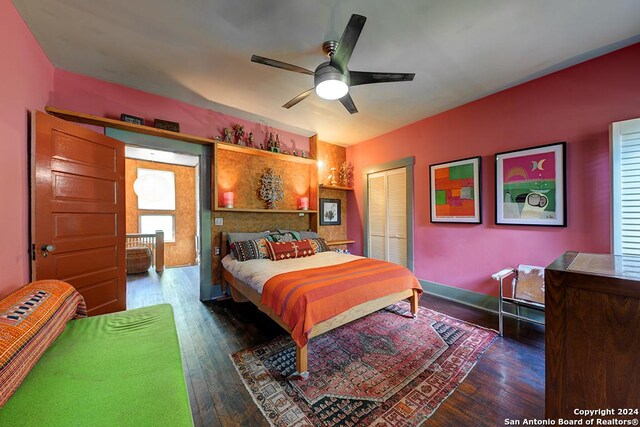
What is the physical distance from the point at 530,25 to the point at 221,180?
12.7ft

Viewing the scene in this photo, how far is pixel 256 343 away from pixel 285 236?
1.77 meters

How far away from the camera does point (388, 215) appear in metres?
4.32

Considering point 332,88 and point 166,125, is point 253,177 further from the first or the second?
point 332,88

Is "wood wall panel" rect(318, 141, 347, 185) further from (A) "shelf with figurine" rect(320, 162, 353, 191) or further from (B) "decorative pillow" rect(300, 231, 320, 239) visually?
(B) "decorative pillow" rect(300, 231, 320, 239)

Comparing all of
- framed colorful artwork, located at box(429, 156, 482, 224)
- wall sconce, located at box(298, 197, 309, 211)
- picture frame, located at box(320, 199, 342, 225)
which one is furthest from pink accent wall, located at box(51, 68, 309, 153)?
framed colorful artwork, located at box(429, 156, 482, 224)

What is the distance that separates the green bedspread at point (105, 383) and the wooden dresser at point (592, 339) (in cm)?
128

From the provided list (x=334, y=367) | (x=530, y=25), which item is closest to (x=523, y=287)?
(x=334, y=367)

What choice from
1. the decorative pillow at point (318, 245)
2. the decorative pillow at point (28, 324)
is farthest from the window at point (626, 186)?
the decorative pillow at point (28, 324)

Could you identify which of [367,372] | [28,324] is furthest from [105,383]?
[367,372]

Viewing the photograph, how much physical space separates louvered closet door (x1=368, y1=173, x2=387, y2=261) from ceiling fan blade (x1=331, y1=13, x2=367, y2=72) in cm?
280

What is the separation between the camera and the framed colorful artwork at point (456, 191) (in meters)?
3.10

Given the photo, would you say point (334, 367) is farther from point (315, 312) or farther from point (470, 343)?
point (470, 343)

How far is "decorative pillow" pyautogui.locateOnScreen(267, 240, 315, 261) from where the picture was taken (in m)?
3.23

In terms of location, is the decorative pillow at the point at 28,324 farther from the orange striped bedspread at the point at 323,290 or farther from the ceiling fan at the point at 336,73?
the ceiling fan at the point at 336,73
